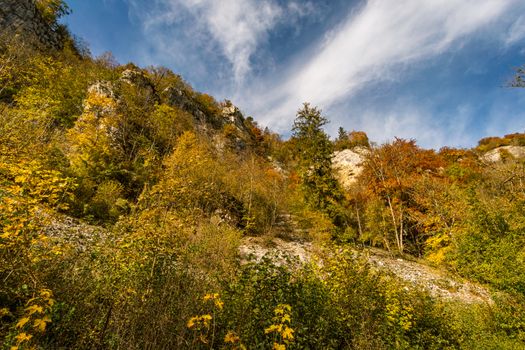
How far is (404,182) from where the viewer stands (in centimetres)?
2552

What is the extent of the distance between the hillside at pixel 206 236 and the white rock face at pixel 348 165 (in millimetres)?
355

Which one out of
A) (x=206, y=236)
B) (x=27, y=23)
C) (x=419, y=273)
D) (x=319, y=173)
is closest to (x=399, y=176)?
(x=319, y=173)

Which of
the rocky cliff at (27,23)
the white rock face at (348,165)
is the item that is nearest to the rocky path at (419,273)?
the white rock face at (348,165)

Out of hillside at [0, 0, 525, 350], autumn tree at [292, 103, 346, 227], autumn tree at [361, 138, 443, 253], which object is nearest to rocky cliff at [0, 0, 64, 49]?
hillside at [0, 0, 525, 350]

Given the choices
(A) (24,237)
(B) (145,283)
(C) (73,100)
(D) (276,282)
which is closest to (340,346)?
(D) (276,282)

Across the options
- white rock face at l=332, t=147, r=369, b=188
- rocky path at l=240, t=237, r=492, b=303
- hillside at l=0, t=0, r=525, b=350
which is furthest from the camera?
white rock face at l=332, t=147, r=369, b=188

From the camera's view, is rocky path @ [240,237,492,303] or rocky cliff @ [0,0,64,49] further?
rocky cliff @ [0,0,64,49]

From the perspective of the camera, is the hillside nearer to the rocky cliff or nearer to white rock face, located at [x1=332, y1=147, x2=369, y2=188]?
the rocky cliff

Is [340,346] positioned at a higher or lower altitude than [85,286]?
lower

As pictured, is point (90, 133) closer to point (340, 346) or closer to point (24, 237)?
point (24, 237)

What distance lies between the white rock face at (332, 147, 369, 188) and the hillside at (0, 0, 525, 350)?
355 millimetres

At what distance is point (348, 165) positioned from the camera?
3628 cm

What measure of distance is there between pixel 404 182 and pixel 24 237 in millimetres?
27429

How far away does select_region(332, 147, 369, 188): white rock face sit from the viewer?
112ft
